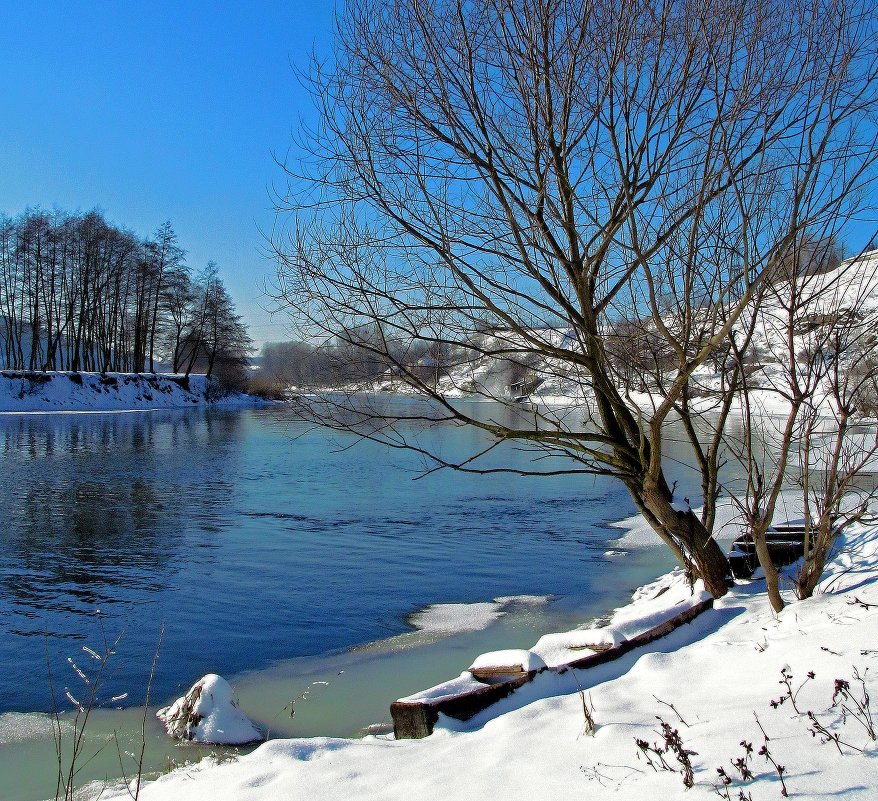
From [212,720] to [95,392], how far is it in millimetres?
40318

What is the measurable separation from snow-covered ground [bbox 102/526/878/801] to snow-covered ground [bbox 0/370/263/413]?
37473 mm

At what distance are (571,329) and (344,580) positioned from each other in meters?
5.16

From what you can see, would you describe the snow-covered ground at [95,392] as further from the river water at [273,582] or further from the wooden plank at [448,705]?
the wooden plank at [448,705]

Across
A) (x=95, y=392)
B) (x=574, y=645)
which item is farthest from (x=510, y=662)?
(x=95, y=392)

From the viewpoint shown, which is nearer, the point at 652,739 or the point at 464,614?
the point at 652,739

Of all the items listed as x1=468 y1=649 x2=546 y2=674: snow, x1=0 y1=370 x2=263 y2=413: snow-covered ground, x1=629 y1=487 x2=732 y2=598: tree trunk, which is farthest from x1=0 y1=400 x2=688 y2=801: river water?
x1=0 y1=370 x2=263 y2=413: snow-covered ground

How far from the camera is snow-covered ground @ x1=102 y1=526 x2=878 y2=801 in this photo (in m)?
2.57

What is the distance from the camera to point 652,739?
3.06 m

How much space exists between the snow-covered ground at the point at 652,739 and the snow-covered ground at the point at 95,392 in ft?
123

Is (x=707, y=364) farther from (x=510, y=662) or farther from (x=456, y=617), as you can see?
(x=456, y=617)

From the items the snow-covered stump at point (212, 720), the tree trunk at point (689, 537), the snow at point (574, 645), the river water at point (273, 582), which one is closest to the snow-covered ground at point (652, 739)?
the snow at point (574, 645)

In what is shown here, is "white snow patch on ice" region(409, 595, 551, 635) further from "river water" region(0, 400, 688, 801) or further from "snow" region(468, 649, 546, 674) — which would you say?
"snow" region(468, 649, 546, 674)

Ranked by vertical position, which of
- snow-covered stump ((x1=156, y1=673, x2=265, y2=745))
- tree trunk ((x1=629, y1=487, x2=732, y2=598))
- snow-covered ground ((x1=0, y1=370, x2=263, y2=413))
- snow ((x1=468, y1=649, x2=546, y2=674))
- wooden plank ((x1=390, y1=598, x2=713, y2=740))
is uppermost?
snow-covered ground ((x1=0, y1=370, x2=263, y2=413))

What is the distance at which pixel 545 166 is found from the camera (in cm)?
454
